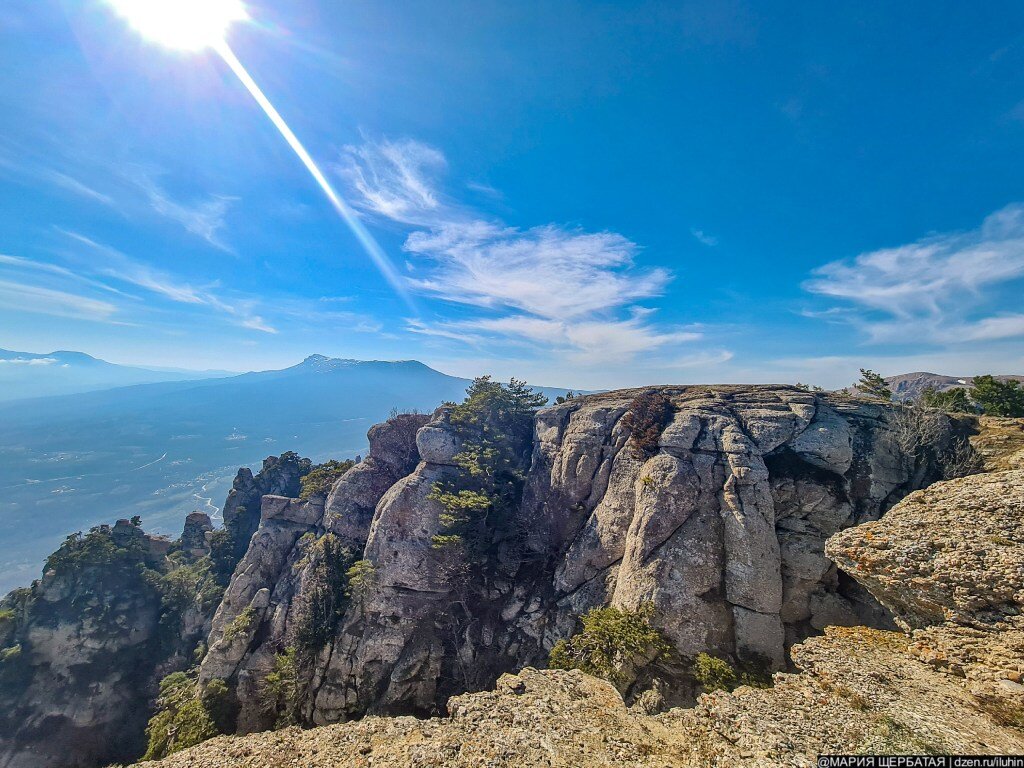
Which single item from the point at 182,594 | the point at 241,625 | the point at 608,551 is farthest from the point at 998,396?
the point at 182,594

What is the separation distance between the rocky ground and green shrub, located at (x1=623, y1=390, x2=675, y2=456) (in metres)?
16.4

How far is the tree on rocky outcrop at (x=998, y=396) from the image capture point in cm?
3147

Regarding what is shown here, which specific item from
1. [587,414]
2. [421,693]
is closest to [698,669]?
[421,693]

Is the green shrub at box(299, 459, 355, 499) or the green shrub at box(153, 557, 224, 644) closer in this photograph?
the green shrub at box(299, 459, 355, 499)

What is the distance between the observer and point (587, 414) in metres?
41.5

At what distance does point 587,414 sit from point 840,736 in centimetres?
3147

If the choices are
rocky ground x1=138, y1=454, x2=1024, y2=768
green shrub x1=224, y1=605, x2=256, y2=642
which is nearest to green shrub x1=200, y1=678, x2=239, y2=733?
green shrub x1=224, y1=605, x2=256, y2=642

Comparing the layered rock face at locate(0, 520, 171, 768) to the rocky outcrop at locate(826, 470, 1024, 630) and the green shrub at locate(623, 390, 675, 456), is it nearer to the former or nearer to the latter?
the green shrub at locate(623, 390, 675, 456)

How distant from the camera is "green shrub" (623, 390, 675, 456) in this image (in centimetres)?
3297

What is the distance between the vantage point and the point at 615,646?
21.8 meters

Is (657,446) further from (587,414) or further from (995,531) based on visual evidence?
(995,531)

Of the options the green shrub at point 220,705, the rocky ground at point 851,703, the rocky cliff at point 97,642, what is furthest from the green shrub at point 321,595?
the rocky cliff at point 97,642

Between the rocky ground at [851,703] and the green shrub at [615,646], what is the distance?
4751 mm

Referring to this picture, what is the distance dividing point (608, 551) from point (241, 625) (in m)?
35.5
